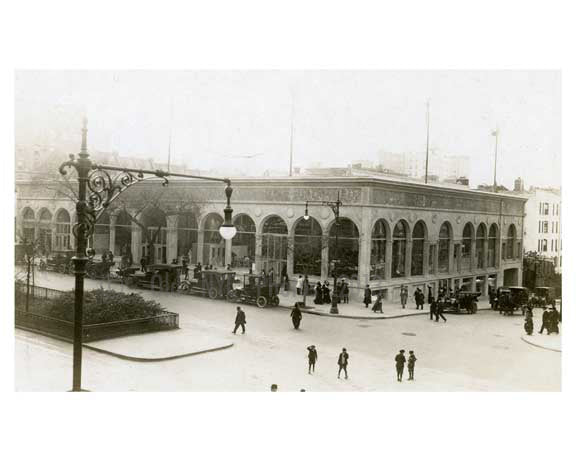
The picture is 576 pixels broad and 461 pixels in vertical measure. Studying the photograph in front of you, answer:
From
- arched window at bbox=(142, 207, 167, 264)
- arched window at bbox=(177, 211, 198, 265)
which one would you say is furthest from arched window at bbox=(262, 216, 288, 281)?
arched window at bbox=(142, 207, 167, 264)

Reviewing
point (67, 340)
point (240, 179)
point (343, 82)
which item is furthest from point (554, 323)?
point (67, 340)

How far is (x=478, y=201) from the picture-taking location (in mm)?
19719

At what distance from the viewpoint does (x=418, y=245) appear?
Result: 22.8 m

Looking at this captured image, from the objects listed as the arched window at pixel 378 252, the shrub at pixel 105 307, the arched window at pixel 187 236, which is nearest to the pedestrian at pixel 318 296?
the arched window at pixel 378 252

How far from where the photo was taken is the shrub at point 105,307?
45.7 ft

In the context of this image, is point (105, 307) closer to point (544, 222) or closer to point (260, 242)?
point (260, 242)

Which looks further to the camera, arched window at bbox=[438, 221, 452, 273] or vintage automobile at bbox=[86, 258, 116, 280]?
arched window at bbox=[438, 221, 452, 273]

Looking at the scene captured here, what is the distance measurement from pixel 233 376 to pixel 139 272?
829 cm

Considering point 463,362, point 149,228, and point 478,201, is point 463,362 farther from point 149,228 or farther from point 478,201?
point 149,228

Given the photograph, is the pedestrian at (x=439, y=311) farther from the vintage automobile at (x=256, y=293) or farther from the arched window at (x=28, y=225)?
the arched window at (x=28, y=225)

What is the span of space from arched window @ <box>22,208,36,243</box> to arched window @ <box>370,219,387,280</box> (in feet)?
39.2

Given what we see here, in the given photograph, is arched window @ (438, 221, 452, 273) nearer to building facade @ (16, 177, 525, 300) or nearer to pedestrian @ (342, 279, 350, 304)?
building facade @ (16, 177, 525, 300)

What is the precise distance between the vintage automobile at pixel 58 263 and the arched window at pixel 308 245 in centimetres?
800

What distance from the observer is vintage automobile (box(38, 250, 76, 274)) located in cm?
1483
